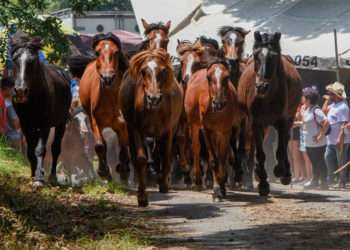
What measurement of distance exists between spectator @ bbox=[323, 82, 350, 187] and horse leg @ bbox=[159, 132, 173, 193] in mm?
6492

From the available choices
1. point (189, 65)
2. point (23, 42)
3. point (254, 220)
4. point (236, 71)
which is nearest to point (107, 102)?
point (23, 42)

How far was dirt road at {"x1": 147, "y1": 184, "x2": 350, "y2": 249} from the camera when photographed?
11.4 meters

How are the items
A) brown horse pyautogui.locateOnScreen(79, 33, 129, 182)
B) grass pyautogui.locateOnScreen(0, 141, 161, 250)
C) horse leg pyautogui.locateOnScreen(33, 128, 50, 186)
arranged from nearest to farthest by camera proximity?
grass pyautogui.locateOnScreen(0, 141, 161, 250), brown horse pyautogui.locateOnScreen(79, 33, 129, 182), horse leg pyautogui.locateOnScreen(33, 128, 50, 186)

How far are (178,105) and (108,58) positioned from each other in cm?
137

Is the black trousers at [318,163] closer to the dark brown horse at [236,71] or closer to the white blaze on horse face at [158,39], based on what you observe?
the dark brown horse at [236,71]

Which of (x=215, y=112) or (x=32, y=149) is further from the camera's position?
(x=32, y=149)

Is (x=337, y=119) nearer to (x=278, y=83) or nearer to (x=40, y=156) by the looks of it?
(x=278, y=83)

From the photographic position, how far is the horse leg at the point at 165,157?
50.2ft

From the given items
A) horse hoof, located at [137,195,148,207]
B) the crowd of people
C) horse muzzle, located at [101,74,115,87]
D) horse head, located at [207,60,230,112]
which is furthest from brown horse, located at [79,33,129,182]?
the crowd of people

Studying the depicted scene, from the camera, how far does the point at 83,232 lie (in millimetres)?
12133

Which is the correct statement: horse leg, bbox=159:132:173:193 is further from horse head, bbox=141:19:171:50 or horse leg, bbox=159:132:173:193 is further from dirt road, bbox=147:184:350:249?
horse head, bbox=141:19:171:50

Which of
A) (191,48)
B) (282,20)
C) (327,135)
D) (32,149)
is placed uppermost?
(282,20)

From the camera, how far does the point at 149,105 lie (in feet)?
47.3

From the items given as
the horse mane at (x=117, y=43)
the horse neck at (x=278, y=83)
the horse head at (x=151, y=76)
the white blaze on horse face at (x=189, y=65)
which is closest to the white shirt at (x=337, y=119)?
the white blaze on horse face at (x=189, y=65)
